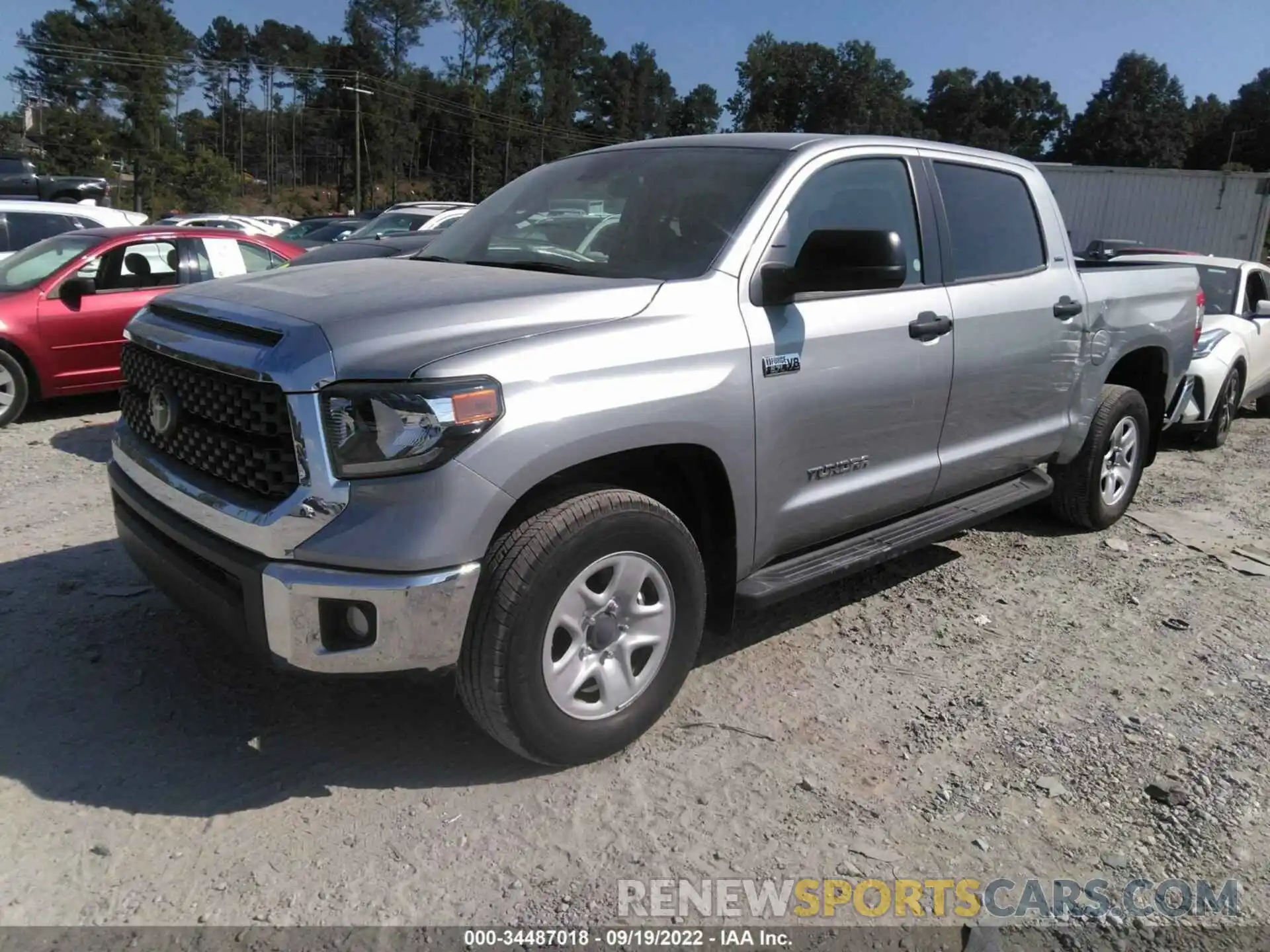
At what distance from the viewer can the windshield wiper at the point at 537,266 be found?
3.41 meters

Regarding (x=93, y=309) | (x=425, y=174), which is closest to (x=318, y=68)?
(x=425, y=174)

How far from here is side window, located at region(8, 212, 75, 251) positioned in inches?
386

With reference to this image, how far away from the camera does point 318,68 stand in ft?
260

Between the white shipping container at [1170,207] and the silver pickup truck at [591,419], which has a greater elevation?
the white shipping container at [1170,207]

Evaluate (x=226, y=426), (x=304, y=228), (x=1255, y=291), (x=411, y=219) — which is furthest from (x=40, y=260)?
(x=304, y=228)

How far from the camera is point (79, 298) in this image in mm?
7562

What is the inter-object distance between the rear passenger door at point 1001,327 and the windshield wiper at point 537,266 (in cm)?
161

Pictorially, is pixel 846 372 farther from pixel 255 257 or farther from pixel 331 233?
pixel 331 233

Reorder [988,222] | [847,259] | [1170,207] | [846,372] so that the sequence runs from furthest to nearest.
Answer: [1170,207], [988,222], [846,372], [847,259]

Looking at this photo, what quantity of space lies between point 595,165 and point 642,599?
1933 mm

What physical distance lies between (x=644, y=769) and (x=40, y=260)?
735 cm

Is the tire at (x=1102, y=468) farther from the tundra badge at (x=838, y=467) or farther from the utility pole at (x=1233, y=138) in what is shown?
the utility pole at (x=1233, y=138)

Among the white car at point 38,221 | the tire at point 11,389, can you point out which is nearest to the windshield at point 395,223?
the white car at point 38,221

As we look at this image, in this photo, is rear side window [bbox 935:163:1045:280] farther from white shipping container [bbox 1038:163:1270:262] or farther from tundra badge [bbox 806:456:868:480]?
white shipping container [bbox 1038:163:1270:262]
